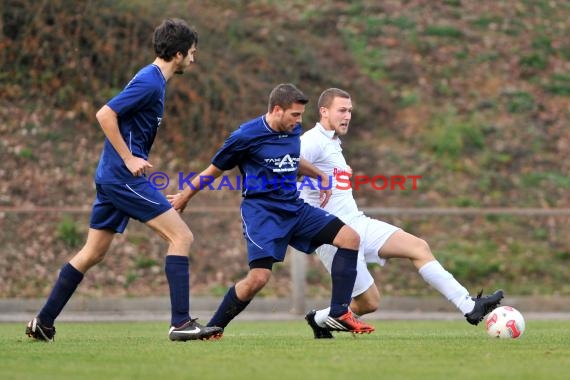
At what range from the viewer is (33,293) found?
16.6 meters

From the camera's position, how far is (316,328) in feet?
30.3

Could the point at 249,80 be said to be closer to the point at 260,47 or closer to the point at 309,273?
the point at 260,47

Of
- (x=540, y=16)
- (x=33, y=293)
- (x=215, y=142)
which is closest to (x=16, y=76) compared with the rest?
(x=215, y=142)

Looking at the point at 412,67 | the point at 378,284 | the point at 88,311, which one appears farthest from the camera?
the point at 412,67

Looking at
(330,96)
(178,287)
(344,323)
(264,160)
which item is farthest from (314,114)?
(178,287)

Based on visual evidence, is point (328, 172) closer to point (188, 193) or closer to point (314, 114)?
point (188, 193)

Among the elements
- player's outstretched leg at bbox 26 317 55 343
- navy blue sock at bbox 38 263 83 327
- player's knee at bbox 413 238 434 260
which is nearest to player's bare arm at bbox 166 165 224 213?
navy blue sock at bbox 38 263 83 327

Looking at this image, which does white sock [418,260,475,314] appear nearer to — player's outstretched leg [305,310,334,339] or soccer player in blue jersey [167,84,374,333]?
soccer player in blue jersey [167,84,374,333]

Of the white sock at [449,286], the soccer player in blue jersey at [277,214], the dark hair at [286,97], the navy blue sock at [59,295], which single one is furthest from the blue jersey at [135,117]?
the white sock at [449,286]

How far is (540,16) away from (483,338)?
17.5 meters

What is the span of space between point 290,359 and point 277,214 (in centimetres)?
202

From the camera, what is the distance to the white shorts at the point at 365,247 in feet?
31.1

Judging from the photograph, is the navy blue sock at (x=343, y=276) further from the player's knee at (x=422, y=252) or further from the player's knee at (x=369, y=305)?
the player's knee at (x=369, y=305)

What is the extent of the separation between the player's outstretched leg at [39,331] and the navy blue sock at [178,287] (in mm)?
958
